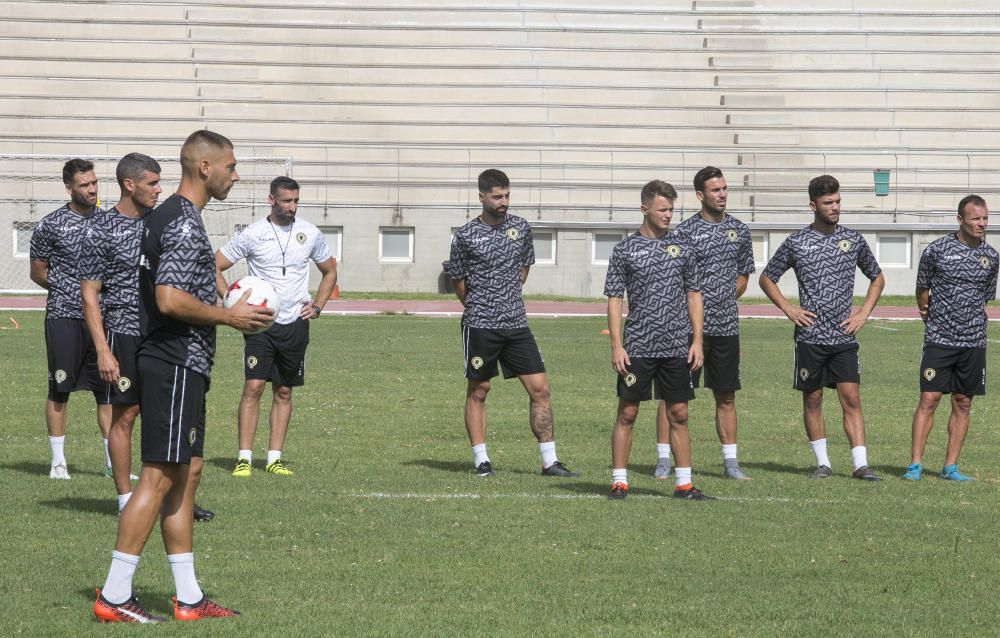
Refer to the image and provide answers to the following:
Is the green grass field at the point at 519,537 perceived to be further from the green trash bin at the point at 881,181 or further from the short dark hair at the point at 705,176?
the green trash bin at the point at 881,181

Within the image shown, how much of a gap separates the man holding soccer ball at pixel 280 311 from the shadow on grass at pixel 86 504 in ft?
4.76

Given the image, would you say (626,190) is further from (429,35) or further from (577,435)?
(577,435)

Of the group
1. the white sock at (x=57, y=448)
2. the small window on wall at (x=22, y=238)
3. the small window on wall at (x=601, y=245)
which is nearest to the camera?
the white sock at (x=57, y=448)

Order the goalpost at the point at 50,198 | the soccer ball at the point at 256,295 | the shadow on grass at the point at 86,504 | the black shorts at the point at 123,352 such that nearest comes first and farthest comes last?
the soccer ball at the point at 256,295 < the black shorts at the point at 123,352 < the shadow on grass at the point at 86,504 < the goalpost at the point at 50,198

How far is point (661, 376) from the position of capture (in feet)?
30.2

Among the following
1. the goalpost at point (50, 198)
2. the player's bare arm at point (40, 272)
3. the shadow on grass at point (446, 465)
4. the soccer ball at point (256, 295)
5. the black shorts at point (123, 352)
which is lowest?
the shadow on grass at point (446, 465)

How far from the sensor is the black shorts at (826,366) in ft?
34.1

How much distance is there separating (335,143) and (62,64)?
340 inches

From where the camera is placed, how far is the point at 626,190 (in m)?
38.2

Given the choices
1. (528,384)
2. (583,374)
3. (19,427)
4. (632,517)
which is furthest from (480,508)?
(583,374)

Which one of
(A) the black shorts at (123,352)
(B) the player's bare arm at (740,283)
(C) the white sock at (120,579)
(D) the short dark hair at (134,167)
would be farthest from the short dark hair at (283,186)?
(C) the white sock at (120,579)

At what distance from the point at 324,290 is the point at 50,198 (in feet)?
90.8

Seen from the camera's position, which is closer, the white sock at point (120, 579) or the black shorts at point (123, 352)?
the white sock at point (120, 579)

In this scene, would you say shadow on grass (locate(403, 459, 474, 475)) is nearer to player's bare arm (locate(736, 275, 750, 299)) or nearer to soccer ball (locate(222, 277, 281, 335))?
player's bare arm (locate(736, 275, 750, 299))
